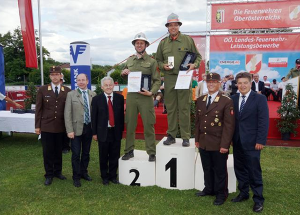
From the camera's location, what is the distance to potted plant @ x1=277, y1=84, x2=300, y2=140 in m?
6.82

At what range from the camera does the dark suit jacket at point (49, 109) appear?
13.4ft

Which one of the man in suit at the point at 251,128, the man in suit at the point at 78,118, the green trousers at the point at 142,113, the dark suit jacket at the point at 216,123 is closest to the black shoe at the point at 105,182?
the man in suit at the point at 78,118

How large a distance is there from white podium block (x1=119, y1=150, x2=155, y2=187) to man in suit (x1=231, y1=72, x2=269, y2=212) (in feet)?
4.51

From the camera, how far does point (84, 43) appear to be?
7.93 meters

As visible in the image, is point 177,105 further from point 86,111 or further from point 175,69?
point 86,111

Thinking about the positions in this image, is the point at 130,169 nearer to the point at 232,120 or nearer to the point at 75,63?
the point at 232,120

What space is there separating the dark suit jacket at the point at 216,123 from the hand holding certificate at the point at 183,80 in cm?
35

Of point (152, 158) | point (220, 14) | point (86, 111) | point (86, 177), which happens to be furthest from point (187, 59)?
point (220, 14)

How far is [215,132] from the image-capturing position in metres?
3.34

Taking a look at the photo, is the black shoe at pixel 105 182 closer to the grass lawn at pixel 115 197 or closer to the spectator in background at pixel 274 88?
the grass lawn at pixel 115 197

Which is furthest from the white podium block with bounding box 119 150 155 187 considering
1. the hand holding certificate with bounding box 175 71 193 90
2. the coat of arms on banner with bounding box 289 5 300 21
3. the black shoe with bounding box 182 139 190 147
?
the coat of arms on banner with bounding box 289 5 300 21

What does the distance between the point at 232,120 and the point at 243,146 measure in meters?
0.34

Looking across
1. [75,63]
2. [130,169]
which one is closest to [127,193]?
[130,169]

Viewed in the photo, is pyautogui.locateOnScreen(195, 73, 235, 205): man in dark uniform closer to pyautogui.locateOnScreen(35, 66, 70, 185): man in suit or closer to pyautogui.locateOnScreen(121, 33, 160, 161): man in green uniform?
pyautogui.locateOnScreen(121, 33, 160, 161): man in green uniform
